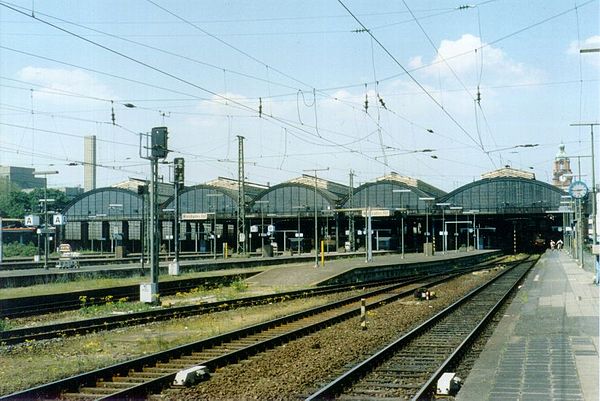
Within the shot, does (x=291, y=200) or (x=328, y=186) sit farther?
(x=328, y=186)

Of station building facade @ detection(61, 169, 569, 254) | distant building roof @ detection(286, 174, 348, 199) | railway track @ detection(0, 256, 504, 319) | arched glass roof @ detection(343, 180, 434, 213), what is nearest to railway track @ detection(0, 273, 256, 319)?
railway track @ detection(0, 256, 504, 319)

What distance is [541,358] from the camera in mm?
12766

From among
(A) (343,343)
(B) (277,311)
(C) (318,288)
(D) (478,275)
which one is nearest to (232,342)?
(A) (343,343)

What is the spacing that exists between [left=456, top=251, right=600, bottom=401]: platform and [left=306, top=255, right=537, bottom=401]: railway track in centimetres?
61

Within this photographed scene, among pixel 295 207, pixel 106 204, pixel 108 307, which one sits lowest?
pixel 108 307

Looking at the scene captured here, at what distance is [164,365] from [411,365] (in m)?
4.91

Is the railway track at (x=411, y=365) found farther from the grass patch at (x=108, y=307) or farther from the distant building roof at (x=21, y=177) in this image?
the distant building roof at (x=21, y=177)

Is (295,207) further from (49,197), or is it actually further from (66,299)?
(66,299)

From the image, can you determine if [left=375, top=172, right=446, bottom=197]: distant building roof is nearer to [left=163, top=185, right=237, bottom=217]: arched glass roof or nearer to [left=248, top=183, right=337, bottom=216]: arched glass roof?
[left=248, top=183, right=337, bottom=216]: arched glass roof

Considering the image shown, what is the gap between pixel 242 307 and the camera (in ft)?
84.2

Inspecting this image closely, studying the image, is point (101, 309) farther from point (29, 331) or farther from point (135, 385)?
point (135, 385)

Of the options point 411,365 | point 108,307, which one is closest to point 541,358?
point 411,365

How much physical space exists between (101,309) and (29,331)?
690cm

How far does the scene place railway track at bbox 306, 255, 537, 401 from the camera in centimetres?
1073
